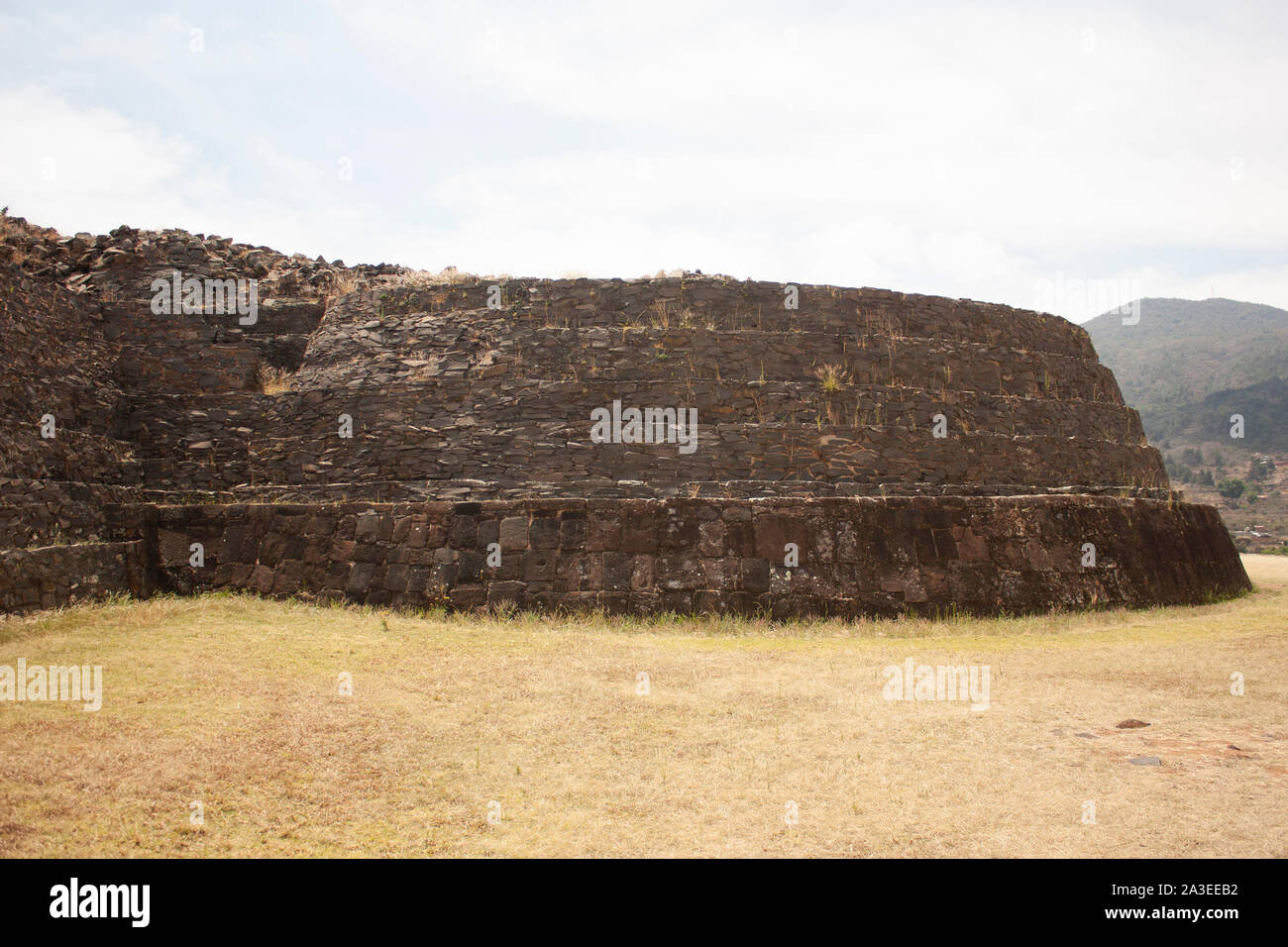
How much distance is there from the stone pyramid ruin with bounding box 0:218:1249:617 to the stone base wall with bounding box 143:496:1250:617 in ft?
0.12

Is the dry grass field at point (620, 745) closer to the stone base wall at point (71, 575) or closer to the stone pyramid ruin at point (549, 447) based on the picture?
the stone base wall at point (71, 575)

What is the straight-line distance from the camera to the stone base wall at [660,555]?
37.9ft

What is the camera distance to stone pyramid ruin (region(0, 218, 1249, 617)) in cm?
1170

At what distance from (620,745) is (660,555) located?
5008 mm

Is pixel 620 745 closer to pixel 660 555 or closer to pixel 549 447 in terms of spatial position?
pixel 660 555

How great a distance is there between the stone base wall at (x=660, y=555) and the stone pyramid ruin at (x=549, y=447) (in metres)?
0.04

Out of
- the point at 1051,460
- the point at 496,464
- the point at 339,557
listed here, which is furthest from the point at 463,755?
the point at 1051,460

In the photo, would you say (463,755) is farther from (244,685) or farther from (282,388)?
(282,388)

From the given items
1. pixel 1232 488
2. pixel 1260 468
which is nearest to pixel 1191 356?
pixel 1260 468

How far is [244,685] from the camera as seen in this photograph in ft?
26.1

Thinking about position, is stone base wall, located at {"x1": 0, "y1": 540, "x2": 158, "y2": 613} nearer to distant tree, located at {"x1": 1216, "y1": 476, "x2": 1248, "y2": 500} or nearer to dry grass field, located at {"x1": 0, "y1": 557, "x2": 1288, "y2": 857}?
dry grass field, located at {"x1": 0, "y1": 557, "x2": 1288, "y2": 857}

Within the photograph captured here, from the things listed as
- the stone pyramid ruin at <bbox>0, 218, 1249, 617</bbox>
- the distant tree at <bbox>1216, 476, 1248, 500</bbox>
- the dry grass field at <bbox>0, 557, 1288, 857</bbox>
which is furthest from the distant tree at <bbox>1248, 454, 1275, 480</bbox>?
the dry grass field at <bbox>0, 557, 1288, 857</bbox>

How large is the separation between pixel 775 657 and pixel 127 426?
10501mm

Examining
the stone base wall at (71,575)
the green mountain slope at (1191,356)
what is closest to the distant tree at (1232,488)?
the green mountain slope at (1191,356)
